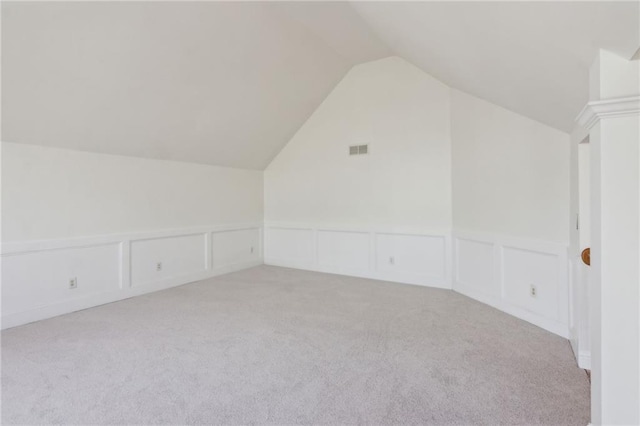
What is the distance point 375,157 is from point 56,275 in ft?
12.9

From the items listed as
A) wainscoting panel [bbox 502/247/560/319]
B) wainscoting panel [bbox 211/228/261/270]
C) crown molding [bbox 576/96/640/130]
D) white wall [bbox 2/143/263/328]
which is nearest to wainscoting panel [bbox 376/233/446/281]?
wainscoting panel [bbox 502/247/560/319]

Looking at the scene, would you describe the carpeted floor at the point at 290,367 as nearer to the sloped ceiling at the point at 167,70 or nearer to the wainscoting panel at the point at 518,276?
the wainscoting panel at the point at 518,276

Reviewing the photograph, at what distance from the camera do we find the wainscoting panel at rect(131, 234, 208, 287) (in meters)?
3.82

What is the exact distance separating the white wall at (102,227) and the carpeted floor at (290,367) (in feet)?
1.04

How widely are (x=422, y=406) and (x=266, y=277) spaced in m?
3.22

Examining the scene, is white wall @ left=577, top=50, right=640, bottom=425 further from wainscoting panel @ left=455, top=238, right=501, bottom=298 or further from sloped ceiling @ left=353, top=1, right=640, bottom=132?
wainscoting panel @ left=455, top=238, right=501, bottom=298

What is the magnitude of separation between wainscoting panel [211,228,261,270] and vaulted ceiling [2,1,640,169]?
1252 millimetres

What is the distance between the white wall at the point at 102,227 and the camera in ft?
9.43

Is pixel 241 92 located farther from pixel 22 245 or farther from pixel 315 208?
pixel 22 245

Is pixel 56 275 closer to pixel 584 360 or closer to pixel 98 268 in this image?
pixel 98 268

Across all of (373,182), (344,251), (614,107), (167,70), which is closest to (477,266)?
(373,182)

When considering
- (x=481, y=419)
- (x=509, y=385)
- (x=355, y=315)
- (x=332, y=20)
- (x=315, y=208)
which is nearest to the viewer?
(x=481, y=419)

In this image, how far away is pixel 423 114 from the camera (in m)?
4.12

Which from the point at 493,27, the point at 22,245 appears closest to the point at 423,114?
the point at 493,27
